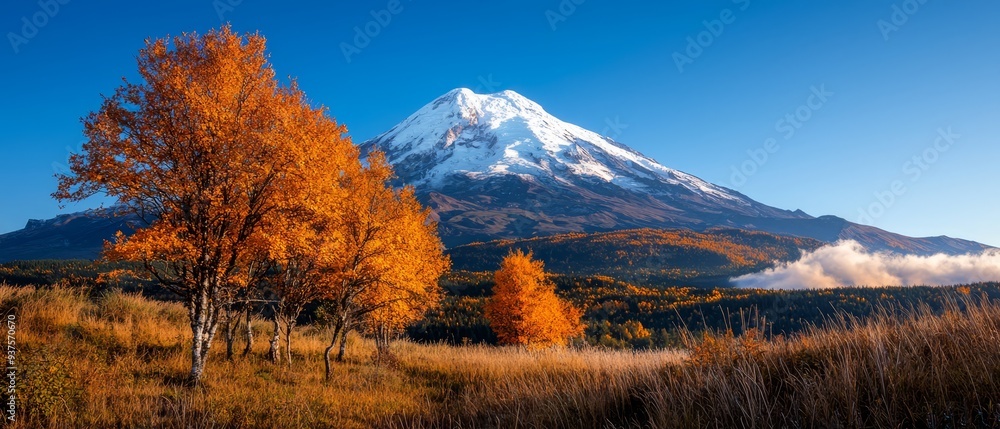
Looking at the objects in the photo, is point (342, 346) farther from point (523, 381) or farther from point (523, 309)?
point (523, 309)

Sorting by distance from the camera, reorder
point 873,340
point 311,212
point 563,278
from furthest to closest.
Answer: point 563,278 → point 311,212 → point 873,340

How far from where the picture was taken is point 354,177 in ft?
51.2

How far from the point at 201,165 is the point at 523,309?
29.0 metres

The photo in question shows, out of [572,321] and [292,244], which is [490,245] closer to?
[572,321]

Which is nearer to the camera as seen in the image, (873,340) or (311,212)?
(873,340)

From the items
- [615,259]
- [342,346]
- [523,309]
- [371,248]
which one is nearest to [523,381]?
[371,248]

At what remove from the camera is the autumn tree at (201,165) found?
914cm

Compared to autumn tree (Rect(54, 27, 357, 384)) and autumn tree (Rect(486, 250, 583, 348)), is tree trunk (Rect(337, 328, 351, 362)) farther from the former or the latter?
autumn tree (Rect(486, 250, 583, 348))

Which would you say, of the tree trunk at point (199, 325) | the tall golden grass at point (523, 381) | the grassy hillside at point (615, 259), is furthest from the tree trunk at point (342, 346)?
the grassy hillside at point (615, 259)

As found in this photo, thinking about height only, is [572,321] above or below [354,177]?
below

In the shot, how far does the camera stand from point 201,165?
978 centimetres

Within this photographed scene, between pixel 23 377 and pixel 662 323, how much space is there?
76.3 metres

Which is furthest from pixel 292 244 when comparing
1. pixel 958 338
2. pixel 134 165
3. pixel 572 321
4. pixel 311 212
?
pixel 572 321

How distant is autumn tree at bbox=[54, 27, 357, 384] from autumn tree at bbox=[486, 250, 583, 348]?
89.7 ft
